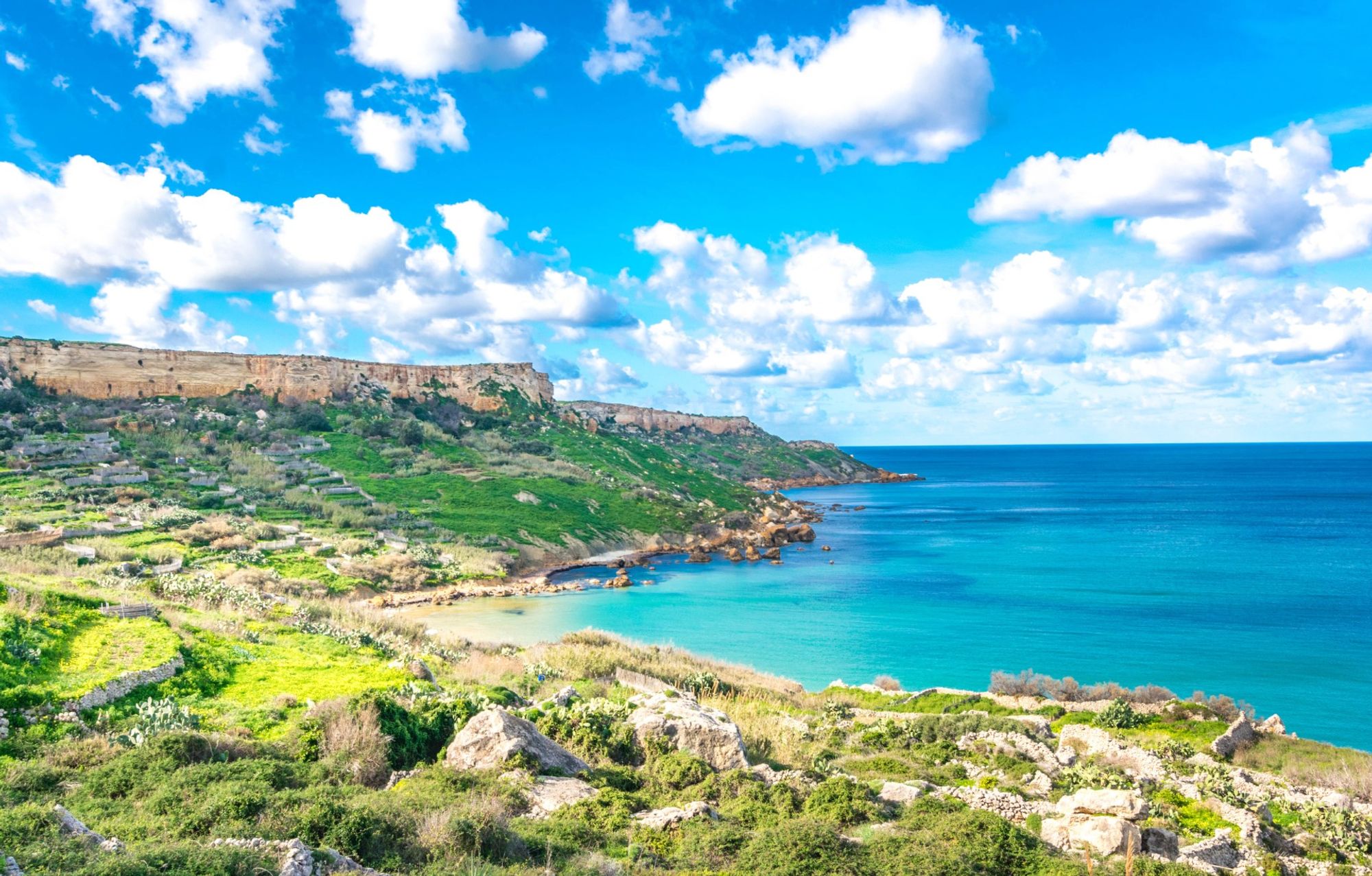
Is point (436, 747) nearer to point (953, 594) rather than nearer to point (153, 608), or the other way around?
point (153, 608)

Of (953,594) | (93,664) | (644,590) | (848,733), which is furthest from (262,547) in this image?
(953,594)

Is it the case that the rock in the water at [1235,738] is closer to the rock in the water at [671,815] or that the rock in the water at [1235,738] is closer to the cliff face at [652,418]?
the rock in the water at [671,815]

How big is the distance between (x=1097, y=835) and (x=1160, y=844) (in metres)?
0.89

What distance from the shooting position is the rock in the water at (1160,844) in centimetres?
955

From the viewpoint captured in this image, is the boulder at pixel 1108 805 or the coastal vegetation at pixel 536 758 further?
the boulder at pixel 1108 805

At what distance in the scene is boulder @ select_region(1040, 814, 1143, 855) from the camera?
9.34 metres

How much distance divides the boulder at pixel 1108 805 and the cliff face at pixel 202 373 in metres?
77.6

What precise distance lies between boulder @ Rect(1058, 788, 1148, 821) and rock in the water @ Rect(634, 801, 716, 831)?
4.99 m

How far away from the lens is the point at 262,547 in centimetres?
3622

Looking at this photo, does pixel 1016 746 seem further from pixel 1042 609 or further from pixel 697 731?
pixel 1042 609

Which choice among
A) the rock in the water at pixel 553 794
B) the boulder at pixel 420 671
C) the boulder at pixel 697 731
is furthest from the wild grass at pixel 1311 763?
the boulder at pixel 420 671

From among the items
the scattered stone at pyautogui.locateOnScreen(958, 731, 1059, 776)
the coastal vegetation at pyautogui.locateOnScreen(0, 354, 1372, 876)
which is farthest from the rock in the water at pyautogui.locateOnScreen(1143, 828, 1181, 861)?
the scattered stone at pyautogui.locateOnScreen(958, 731, 1059, 776)

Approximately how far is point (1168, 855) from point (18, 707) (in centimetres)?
1576

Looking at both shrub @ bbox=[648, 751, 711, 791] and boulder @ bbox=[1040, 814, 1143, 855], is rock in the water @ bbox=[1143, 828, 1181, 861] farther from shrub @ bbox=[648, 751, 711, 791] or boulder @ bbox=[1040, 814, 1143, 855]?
shrub @ bbox=[648, 751, 711, 791]
